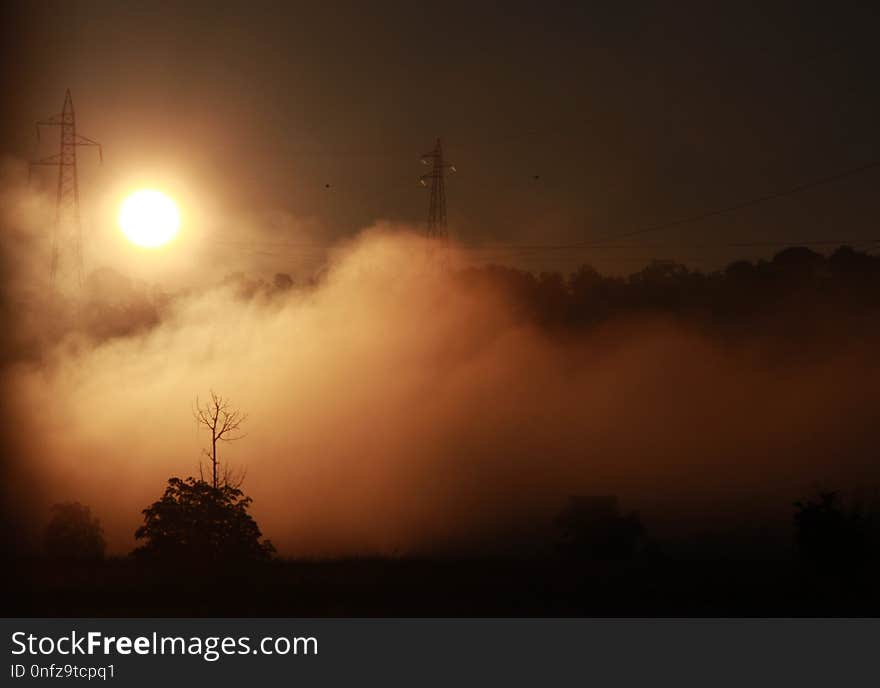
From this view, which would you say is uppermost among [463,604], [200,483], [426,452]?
[426,452]

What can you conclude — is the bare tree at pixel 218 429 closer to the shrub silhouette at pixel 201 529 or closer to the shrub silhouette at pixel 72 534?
the shrub silhouette at pixel 201 529

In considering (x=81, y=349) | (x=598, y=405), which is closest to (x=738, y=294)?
(x=598, y=405)

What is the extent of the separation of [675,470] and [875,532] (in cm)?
2804

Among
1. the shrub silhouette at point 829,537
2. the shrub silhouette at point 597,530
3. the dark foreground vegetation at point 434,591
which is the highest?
the shrub silhouette at point 597,530

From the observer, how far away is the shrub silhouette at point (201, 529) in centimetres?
3119

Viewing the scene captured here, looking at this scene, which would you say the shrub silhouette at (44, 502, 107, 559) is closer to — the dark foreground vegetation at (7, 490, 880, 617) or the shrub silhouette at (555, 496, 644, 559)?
the dark foreground vegetation at (7, 490, 880, 617)

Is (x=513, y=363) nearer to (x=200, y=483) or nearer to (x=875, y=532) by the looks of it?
(x=875, y=532)

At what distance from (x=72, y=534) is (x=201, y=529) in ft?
46.3

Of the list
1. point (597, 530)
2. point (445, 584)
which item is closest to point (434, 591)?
point (445, 584)

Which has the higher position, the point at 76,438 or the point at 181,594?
the point at 76,438

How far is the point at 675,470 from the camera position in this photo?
6669cm

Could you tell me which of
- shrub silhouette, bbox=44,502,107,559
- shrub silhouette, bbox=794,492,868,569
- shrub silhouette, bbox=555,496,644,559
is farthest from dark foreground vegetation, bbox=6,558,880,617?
shrub silhouette, bbox=555,496,644,559

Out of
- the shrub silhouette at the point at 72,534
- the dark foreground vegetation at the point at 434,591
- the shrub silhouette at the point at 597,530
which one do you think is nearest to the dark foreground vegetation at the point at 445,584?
the dark foreground vegetation at the point at 434,591

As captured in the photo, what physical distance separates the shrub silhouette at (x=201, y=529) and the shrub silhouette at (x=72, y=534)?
33.1 ft
